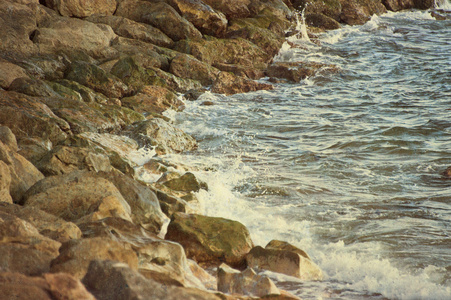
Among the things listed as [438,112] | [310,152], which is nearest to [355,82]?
[438,112]

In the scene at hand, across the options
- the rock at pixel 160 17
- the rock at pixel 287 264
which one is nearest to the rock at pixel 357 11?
the rock at pixel 160 17

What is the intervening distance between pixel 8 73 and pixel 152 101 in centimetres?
293

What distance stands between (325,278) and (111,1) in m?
11.9

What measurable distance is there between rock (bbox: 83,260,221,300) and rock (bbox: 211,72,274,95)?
9.59m

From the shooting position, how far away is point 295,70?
13516 millimetres

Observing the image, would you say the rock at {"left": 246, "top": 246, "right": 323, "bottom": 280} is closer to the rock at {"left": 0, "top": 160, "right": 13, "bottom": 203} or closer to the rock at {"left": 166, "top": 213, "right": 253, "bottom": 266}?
the rock at {"left": 166, "top": 213, "right": 253, "bottom": 266}

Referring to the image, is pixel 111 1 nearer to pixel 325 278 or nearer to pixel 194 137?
pixel 194 137

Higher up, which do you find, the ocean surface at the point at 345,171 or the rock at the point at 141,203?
the rock at the point at 141,203

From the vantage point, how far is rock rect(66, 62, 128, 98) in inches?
374

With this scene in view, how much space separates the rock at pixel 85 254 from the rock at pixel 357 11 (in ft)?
69.0

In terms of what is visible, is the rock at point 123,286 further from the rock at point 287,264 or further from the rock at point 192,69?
the rock at point 192,69

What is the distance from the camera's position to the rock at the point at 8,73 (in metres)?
7.86

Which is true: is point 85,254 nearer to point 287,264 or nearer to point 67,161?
point 287,264

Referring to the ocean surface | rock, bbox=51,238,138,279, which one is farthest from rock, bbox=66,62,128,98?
rock, bbox=51,238,138,279
